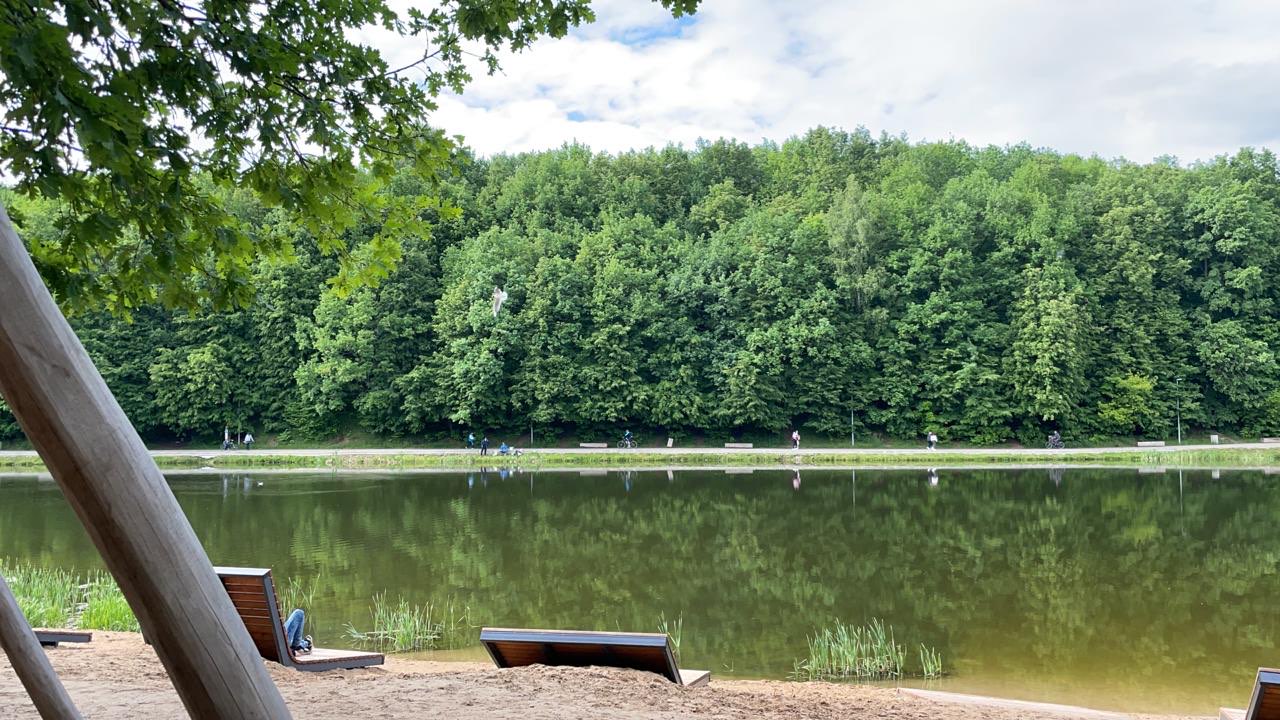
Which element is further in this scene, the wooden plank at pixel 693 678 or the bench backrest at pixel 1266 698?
the wooden plank at pixel 693 678

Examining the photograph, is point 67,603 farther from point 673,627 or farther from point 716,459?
point 716,459

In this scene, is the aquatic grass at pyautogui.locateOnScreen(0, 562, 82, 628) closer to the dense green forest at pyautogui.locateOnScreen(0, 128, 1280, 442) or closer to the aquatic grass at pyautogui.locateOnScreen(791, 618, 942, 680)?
the aquatic grass at pyautogui.locateOnScreen(791, 618, 942, 680)

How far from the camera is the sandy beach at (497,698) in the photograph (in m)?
5.32

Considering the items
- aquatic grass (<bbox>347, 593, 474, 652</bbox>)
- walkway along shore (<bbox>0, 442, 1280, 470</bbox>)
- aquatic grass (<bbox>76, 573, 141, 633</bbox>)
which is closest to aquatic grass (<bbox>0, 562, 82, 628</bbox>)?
aquatic grass (<bbox>76, 573, 141, 633</bbox>)

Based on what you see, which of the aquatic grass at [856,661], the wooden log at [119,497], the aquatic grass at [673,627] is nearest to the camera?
the wooden log at [119,497]

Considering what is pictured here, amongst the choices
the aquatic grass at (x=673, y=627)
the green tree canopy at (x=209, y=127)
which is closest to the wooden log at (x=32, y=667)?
the green tree canopy at (x=209, y=127)

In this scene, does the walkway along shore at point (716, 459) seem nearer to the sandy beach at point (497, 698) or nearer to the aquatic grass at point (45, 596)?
the aquatic grass at point (45, 596)

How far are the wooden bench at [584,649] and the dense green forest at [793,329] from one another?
36.0 metres

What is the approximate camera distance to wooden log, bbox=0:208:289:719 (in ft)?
5.40

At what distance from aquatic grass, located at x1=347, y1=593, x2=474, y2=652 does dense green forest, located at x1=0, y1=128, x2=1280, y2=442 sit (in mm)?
30688

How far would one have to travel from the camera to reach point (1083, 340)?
44188mm

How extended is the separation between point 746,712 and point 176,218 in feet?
14.1

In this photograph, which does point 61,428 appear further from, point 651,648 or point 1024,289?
point 1024,289

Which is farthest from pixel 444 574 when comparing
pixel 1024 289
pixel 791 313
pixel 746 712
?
pixel 1024 289
